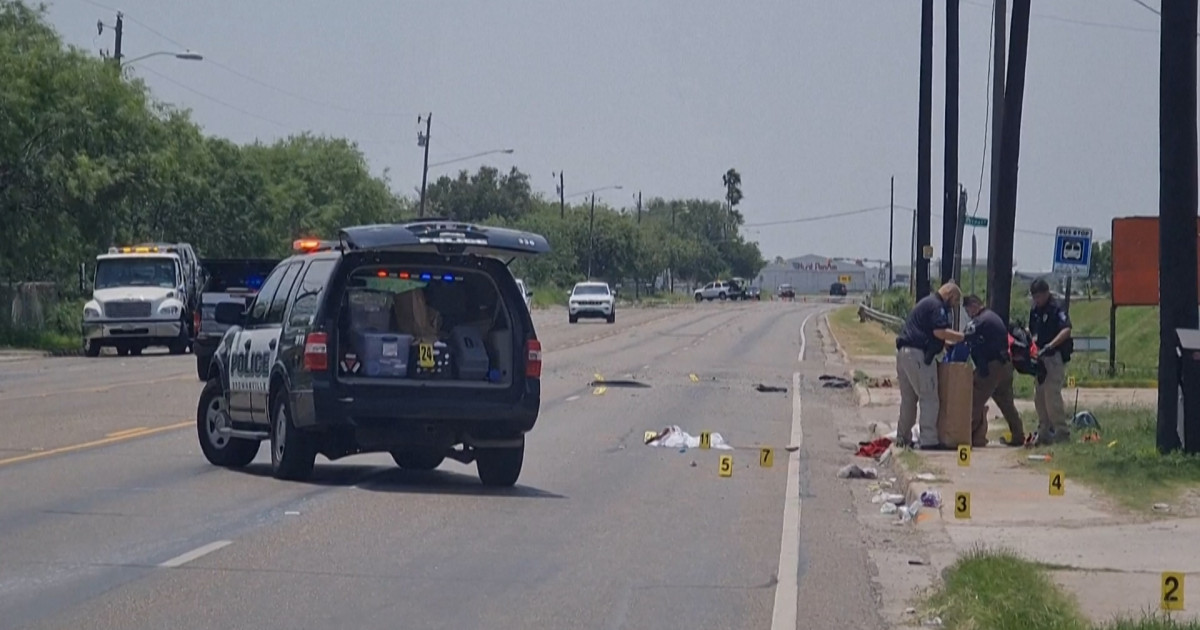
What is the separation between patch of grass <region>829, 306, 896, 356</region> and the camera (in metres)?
48.2

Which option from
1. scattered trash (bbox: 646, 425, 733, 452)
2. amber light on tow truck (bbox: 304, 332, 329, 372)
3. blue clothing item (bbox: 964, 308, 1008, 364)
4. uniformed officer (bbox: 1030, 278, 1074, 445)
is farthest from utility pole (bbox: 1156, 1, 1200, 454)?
amber light on tow truck (bbox: 304, 332, 329, 372)

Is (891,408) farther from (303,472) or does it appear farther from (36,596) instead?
(36,596)

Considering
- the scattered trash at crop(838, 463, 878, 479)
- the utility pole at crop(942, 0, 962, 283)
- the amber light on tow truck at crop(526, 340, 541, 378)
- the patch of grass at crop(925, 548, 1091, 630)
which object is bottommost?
the scattered trash at crop(838, 463, 878, 479)

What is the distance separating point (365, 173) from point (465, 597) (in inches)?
2878

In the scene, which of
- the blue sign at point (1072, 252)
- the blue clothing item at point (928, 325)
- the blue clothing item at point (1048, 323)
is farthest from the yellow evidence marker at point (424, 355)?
the blue sign at point (1072, 252)

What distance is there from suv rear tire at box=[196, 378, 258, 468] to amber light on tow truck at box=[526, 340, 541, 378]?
115 inches

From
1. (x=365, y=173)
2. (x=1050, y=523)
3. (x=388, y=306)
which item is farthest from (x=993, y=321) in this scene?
(x=365, y=173)

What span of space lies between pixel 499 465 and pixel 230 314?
2.96m

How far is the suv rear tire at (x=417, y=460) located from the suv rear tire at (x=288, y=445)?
147 cm

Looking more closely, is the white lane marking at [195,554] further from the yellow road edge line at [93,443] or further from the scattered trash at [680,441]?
the scattered trash at [680,441]

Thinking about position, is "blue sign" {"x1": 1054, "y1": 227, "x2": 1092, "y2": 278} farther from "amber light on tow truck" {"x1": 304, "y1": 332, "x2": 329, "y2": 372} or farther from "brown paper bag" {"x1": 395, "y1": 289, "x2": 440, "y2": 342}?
"amber light on tow truck" {"x1": 304, "y1": 332, "x2": 329, "y2": 372}

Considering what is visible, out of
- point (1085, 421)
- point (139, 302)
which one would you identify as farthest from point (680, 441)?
point (139, 302)

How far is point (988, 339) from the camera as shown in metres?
19.3

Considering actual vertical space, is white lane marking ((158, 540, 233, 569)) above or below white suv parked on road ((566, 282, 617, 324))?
below
